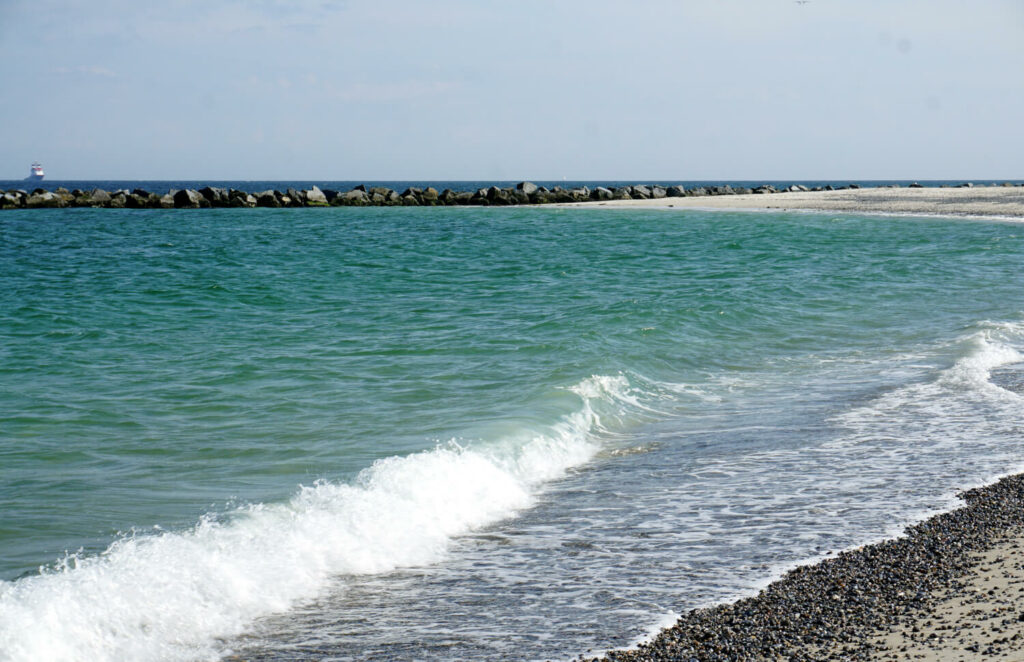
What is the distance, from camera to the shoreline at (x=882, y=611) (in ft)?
13.6

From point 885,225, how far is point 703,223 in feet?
25.6

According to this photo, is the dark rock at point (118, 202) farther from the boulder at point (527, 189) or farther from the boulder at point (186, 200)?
the boulder at point (527, 189)

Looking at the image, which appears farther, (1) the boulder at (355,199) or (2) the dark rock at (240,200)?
(1) the boulder at (355,199)

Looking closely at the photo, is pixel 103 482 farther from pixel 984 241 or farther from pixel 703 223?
pixel 703 223

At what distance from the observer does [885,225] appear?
3950 cm

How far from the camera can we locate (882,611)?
4.55 m

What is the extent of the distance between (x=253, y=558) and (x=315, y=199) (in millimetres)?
55491

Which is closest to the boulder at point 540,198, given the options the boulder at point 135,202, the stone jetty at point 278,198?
the stone jetty at point 278,198

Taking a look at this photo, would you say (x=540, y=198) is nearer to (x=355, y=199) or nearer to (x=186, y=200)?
(x=355, y=199)

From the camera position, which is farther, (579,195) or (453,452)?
(579,195)

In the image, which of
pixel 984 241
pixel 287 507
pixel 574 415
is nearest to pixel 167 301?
pixel 574 415

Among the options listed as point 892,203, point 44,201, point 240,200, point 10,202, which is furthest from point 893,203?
point 10,202

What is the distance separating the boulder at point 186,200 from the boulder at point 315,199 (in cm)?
673

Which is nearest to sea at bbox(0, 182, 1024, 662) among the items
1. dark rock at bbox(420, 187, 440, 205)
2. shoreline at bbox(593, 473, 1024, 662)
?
shoreline at bbox(593, 473, 1024, 662)
